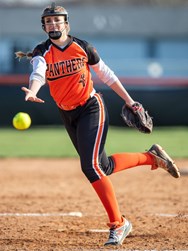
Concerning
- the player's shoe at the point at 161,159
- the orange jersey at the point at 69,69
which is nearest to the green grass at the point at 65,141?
the player's shoe at the point at 161,159

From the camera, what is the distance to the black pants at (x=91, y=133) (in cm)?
489

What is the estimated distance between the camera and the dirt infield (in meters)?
5.08

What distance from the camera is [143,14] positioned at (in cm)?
4047

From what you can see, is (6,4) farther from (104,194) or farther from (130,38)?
(104,194)

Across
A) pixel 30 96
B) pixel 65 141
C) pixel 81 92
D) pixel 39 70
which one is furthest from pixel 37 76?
pixel 65 141

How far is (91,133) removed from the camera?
4.93 metres

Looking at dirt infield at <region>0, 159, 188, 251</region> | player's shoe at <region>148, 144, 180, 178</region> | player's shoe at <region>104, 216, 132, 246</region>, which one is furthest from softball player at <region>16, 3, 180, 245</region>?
player's shoe at <region>148, 144, 180, 178</region>

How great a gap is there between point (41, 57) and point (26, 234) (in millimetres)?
1551

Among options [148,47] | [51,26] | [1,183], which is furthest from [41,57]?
[148,47]

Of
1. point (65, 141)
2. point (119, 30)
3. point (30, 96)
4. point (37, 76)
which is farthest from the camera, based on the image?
point (119, 30)

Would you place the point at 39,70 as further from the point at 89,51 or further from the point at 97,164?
the point at 97,164

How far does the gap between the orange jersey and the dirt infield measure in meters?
1.15

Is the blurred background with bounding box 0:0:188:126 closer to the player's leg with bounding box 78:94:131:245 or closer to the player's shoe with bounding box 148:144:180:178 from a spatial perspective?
the player's shoe with bounding box 148:144:180:178

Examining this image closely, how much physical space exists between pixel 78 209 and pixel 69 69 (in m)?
2.15
